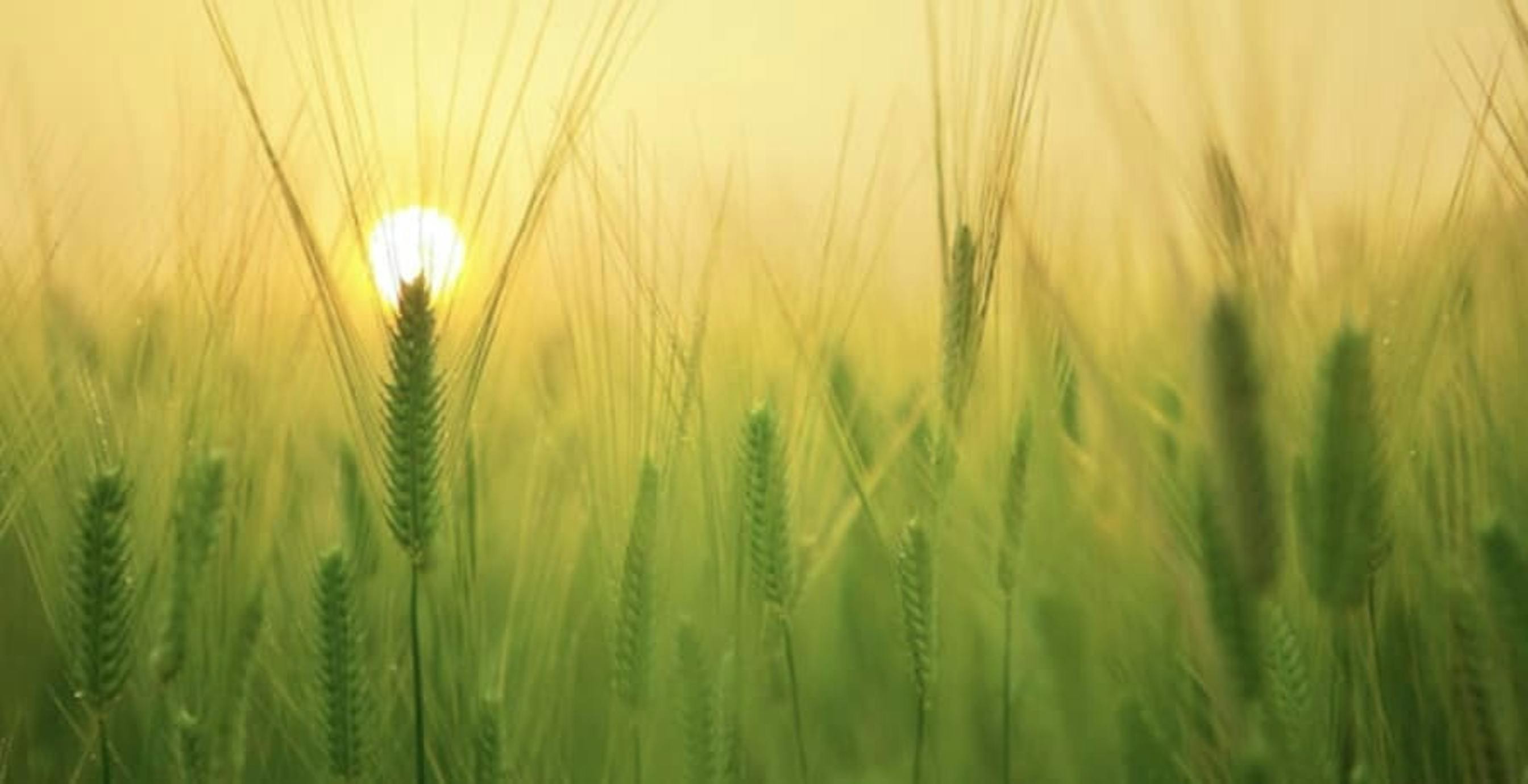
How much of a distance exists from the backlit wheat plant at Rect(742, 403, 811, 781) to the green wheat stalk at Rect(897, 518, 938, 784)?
69 millimetres

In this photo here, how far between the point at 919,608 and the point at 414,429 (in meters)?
0.29

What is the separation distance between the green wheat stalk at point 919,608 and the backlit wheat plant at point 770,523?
69 mm

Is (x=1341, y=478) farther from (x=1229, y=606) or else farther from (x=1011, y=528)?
(x=1011, y=528)

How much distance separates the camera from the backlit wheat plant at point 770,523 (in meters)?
0.92

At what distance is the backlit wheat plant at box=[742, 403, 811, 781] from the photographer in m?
0.92

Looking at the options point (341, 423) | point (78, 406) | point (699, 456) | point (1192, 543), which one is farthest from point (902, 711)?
point (78, 406)

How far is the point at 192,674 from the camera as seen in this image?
87 centimetres

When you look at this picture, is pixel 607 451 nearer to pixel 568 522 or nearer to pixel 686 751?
pixel 568 522

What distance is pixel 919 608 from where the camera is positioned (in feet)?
2.89

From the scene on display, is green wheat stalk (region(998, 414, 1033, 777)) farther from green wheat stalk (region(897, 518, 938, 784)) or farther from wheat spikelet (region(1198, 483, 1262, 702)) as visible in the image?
wheat spikelet (region(1198, 483, 1262, 702))

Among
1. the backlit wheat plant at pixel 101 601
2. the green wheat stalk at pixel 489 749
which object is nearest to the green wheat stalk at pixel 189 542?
the backlit wheat plant at pixel 101 601

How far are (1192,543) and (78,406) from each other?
641mm

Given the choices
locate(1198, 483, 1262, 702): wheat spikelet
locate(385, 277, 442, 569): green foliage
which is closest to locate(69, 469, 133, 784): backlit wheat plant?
locate(385, 277, 442, 569): green foliage

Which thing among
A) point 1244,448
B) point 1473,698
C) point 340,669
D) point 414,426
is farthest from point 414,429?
point 1473,698
